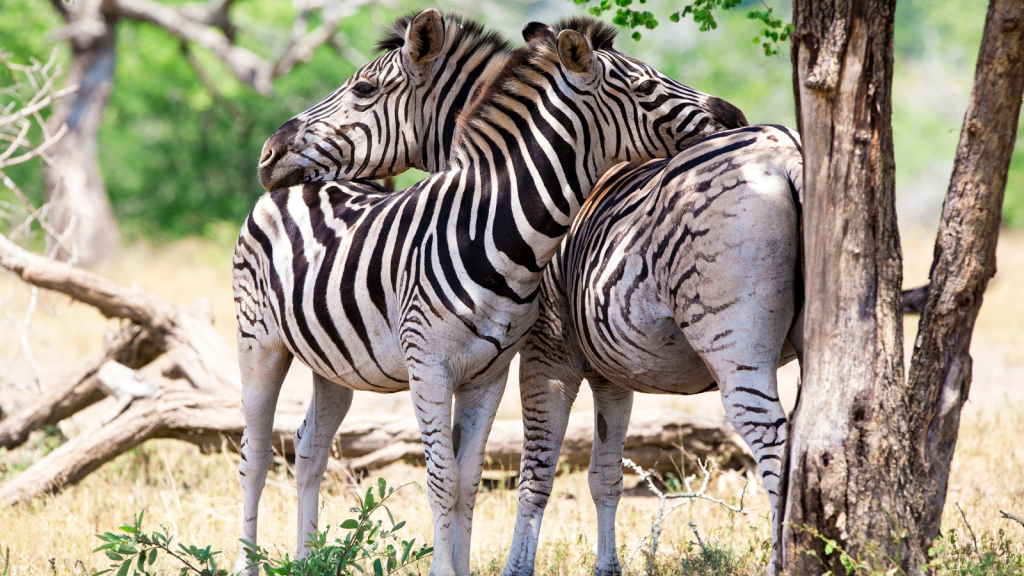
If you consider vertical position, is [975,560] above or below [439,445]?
below

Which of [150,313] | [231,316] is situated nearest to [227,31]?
[231,316]

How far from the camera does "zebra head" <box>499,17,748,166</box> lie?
356 centimetres

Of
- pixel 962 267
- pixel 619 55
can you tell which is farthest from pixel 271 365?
pixel 962 267

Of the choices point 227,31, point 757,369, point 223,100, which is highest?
point 227,31

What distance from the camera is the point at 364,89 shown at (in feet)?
14.0

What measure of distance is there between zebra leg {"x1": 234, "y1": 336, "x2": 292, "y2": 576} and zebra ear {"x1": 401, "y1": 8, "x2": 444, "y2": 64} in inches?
63.8

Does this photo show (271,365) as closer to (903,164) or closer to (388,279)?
(388,279)

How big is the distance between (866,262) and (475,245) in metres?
1.54

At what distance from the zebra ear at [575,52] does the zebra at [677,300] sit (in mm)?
546

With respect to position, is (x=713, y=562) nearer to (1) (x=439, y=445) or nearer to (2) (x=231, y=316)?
(1) (x=439, y=445)

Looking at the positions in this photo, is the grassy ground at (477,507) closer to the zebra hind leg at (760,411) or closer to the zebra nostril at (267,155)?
the zebra hind leg at (760,411)

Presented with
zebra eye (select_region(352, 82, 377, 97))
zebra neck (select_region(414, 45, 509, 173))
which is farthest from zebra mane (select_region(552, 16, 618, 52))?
zebra eye (select_region(352, 82, 377, 97))

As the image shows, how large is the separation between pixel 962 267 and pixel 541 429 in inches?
83.1

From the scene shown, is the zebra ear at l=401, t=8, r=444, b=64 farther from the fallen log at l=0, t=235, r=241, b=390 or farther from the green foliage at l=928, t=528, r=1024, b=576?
the fallen log at l=0, t=235, r=241, b=390
